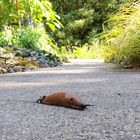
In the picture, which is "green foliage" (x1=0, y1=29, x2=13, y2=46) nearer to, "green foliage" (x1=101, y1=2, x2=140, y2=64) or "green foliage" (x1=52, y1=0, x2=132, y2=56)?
"green foliage" (x1=101, y1=2, x2=140, y2=64)

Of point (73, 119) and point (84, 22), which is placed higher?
point (84, 22)

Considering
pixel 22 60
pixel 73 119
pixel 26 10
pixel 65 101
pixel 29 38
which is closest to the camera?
pixel 73 119

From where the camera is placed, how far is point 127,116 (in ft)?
4.61

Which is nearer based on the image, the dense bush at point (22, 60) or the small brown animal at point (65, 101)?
the small brown animal at point (65, 101)

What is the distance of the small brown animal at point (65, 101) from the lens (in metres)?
1.59

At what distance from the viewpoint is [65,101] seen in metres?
1.64

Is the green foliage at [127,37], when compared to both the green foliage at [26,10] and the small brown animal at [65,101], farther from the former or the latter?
the green foliage at [26,10]

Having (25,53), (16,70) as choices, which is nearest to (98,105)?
(16,70)

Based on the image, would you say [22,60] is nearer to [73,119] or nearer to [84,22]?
[73,119]

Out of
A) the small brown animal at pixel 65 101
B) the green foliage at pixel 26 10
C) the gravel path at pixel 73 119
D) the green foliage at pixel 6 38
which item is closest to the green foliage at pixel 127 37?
the gravel path at pixel 73 119

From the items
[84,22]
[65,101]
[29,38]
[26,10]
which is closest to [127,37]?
[65,101]

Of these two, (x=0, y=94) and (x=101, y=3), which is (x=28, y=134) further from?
(x=101, y=3)

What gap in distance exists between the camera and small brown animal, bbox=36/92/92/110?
5.20ft

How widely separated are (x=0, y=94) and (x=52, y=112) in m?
0.69
